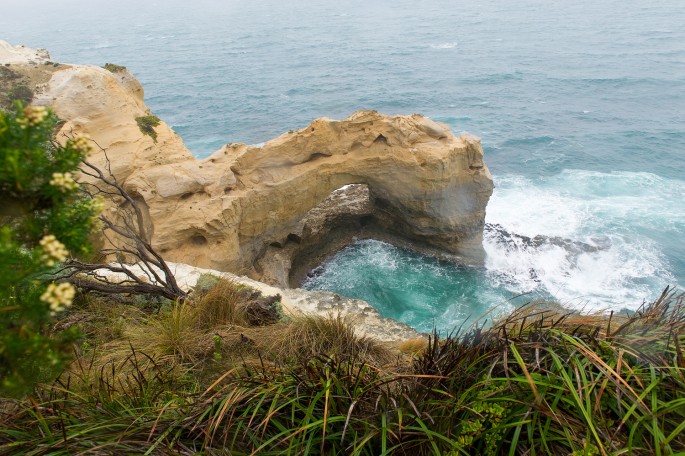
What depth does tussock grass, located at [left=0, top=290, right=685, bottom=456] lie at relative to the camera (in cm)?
292

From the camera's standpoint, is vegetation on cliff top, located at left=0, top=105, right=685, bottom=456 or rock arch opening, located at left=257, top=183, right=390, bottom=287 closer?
vegetation on cliff top, located at left=0, top=105, right=685, bottom=456

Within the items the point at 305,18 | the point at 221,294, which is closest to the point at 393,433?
the point at 221,294

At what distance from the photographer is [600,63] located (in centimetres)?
4647

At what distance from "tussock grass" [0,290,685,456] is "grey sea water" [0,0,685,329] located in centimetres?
1305

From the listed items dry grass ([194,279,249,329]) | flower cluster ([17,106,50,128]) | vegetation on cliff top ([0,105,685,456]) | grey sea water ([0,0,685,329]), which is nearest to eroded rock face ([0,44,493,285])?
grey sea water ([0,0,685,329])

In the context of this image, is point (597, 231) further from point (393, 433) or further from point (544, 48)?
point (544, 48)

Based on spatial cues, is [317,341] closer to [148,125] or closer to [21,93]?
[148,125]

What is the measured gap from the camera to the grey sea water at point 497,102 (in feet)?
62.6

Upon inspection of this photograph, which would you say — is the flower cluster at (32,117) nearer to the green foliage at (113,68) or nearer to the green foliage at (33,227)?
the green foliage at (33,227)

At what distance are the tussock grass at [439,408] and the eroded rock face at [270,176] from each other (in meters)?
11.3

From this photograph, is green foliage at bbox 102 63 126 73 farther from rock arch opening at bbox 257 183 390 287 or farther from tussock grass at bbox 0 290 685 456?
tussock grass at bbox 0 290 685 456

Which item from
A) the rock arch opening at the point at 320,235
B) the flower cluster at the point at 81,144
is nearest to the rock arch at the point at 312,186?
the rock arch opening at the point at 320,235

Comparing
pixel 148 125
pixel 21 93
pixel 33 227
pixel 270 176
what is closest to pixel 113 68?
pixel 21 93

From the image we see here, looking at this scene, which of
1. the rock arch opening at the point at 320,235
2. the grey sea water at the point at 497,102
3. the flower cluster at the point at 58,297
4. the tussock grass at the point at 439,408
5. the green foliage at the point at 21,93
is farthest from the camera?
the grey sea water at the point at 497,102
